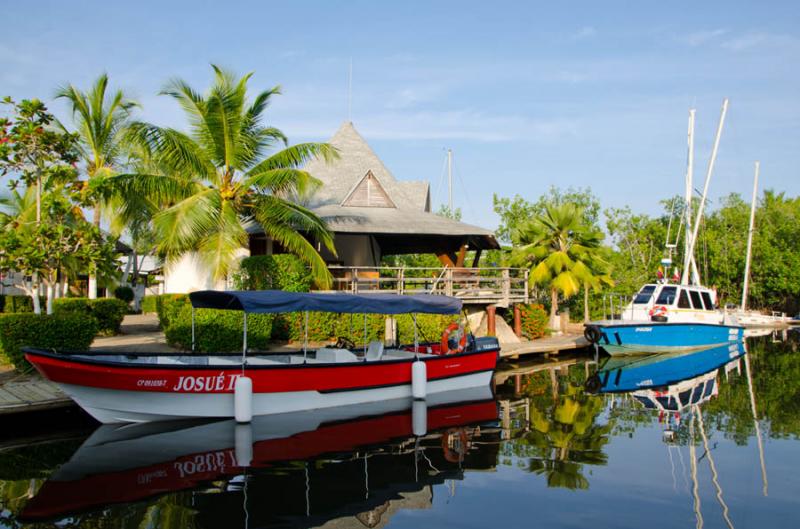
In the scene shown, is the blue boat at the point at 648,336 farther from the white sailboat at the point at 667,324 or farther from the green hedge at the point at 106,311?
the green hedge at the point at 106,311

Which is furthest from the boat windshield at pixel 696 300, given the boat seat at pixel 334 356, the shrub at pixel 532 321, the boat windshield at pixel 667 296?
the boat seat at pixel 334 356

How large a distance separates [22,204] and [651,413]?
30906mm

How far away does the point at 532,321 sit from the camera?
90.7 feet

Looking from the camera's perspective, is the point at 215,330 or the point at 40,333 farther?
the point at 215,330

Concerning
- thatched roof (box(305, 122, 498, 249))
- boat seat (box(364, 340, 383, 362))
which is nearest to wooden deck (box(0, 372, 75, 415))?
boat seat (box(364, 340, 383, 362))

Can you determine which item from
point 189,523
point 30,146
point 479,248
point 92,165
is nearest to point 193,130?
point 30,146

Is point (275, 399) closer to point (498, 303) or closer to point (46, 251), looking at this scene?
point (46, 251)

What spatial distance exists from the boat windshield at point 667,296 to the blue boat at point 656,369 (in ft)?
7.06

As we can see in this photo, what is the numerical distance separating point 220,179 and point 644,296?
17.9 metres

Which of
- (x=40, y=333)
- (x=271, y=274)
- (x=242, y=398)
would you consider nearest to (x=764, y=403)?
(x=242, y=398)

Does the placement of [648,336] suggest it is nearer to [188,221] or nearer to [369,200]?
[369,200]

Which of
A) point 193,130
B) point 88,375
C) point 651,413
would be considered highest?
point 193,130

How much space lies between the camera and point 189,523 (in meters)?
8.27

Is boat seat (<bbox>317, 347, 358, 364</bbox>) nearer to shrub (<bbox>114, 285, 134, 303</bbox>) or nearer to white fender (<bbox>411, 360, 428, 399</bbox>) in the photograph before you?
white fender (<bbox>411, 360, 428, 399</bbox>)
